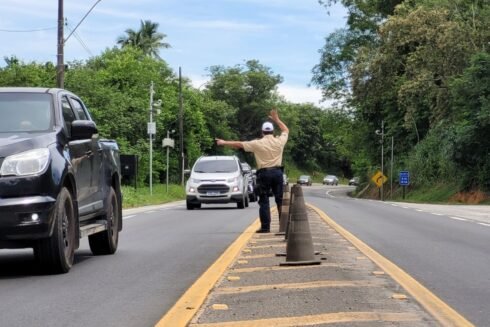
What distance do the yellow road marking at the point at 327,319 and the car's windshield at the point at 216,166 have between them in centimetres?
1952

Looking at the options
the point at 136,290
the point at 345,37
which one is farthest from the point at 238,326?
the point at 345,37

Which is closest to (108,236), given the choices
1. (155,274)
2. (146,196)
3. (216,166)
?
(155,274)

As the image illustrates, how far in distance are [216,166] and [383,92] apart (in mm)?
31091

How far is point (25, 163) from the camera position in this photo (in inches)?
299

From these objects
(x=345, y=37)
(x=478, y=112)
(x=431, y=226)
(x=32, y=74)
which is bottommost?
(x=431, y=226)

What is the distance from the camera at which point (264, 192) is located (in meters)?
12.7

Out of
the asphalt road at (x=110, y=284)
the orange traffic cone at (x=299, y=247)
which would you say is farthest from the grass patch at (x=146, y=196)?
the orange traffic cone at (x=299, y=247)

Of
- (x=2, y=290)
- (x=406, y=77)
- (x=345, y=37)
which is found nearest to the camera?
(x=2, y=290)

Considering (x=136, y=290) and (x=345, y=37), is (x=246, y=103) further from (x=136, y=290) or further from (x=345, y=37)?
(x=136, y=290)

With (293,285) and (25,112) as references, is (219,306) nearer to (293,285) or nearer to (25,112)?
(293,285)

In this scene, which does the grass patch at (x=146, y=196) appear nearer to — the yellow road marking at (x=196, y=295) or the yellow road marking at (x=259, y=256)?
the yellow road marking at (x=259, y=256)

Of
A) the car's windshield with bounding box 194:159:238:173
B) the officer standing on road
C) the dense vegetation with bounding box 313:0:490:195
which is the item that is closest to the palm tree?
the dense vegetation with bounding box 313:0:490:195

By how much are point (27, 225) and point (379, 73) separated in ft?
156

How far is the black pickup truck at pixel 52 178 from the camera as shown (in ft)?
24.6
